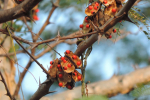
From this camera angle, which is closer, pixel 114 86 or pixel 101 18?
pixel 101 18

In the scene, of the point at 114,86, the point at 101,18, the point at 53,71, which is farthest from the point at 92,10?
the point at 114,86

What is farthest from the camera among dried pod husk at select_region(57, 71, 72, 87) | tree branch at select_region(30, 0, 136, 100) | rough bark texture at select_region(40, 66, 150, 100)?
rough bark texture at select_region(40, 66, 150, 100)

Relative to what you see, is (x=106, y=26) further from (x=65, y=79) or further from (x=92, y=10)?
(x=65, y=79)

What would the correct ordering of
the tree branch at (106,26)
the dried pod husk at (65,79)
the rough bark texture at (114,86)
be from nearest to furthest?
1. the tree branch at (106,26)
2. the dried pod husk at (65,79)
3. the rough bark texture at (114,86)

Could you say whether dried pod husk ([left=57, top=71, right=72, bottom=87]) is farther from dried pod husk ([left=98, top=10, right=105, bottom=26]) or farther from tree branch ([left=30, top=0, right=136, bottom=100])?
dried pod husk ([left=98, top=10, right=105, bottom=26])

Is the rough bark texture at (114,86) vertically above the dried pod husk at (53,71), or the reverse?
the dried pod husk at (53,71)

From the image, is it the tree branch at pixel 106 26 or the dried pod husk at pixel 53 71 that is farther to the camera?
the dried pod husk at pixel 53 71

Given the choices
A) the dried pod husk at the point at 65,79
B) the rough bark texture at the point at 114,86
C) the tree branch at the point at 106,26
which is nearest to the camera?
the tree branch at the point at 106,26

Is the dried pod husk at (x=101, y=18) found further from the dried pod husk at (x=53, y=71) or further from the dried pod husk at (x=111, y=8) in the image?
the dried pod husk at (x=53, y=71)

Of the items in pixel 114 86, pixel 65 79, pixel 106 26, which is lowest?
pixel 114 86

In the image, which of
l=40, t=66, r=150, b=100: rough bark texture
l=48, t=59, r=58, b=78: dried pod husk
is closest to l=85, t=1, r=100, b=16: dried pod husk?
l=48, t=59, r=58, b=78: dried pod husk

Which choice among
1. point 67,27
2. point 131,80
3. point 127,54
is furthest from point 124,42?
point 131,80

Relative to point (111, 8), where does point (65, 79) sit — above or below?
below

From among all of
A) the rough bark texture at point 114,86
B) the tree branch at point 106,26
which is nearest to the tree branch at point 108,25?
the tree branch at point 106,26
